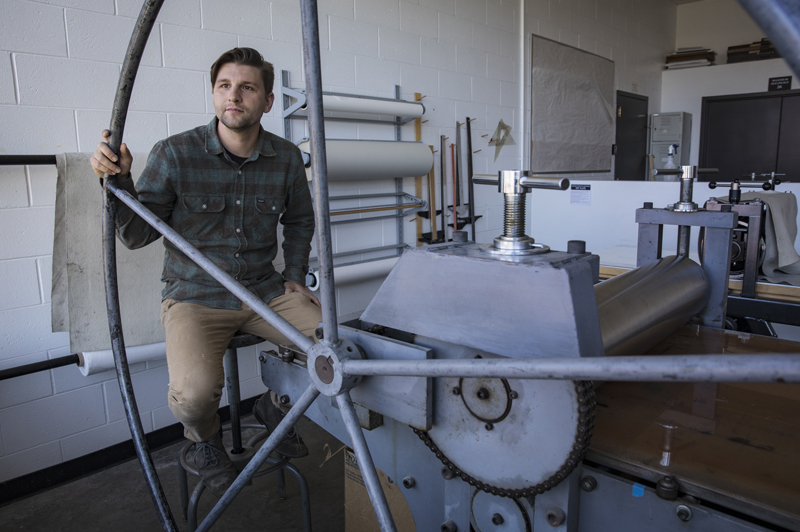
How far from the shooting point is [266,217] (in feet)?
5.82

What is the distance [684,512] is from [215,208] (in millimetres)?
1450

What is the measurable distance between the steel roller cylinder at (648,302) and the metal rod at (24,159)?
1.78 metres

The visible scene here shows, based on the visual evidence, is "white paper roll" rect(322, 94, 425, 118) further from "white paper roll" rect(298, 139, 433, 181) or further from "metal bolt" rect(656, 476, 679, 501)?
"metal bolt" rect(656, 476, 679, 501)

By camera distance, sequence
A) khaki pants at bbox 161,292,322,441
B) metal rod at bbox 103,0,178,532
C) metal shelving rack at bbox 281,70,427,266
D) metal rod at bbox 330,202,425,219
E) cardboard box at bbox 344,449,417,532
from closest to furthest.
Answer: metal rod at bbox 103,0,178,532 → cardboard box at bbox 344,449,417,532 → khaki pants at bbox 161,292,322,441 → metal shelving rack at bbox 281,70,427,266 → metal rod at bbox 330,202,425,219

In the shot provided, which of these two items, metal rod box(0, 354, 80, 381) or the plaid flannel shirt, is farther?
metal rod box(0, 354, 80, 381)

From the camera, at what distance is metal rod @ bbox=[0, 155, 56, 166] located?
70.4 inches

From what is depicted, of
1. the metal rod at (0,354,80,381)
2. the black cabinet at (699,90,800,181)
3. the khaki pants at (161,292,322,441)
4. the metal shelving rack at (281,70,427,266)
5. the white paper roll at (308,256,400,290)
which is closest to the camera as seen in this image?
the khaki pants at (161,292,322,441)

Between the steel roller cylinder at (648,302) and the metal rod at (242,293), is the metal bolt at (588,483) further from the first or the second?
the metal rod at (242,293)

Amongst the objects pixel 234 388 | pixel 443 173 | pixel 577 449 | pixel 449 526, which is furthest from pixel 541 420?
pixel 443 173

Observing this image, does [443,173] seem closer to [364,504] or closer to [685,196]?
[685,196]

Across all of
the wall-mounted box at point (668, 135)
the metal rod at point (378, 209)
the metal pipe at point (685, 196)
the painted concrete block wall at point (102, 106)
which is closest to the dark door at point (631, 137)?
the wall-mounted box at point (668, 135)

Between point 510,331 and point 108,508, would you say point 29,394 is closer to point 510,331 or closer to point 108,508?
point 108,508

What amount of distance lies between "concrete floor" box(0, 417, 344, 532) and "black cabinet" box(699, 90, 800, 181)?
17.1ft

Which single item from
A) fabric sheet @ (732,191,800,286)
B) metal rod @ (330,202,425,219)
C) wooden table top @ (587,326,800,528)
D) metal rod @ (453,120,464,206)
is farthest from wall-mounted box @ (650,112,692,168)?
wooden table top @ (587,326,800,528)
